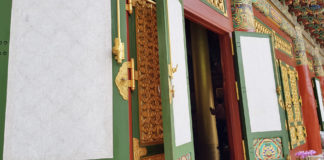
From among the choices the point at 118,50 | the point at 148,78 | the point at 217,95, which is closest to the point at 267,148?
the point at 217,95

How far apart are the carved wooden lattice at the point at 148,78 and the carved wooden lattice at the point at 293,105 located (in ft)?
8.87

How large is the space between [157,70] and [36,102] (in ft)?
2.87

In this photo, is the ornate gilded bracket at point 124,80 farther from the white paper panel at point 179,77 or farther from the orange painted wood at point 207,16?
the orange painted wood at point 207,16

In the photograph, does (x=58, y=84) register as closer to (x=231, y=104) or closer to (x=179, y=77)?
(x=179, y=77)

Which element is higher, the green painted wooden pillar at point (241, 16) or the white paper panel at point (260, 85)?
the green painted wooden pillar at point (241, 16)

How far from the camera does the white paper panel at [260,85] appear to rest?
2963mm

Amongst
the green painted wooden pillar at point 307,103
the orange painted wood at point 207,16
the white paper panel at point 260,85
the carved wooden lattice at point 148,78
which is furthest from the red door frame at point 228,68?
the green painted wooden pillar at point 307,103

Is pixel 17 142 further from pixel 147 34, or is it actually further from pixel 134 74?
pixel 147 34

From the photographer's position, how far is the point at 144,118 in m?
1.76

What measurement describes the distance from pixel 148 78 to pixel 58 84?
67 cm

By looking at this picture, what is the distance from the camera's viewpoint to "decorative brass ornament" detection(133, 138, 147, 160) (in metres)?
1.64

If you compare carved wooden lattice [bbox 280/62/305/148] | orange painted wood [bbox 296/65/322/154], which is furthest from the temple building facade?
orange painted wood [bbox 296/65/322/154]

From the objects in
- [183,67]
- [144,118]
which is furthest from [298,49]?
[144,118]

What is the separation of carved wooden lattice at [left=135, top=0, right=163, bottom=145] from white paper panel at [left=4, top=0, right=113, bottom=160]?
1.16 ft
